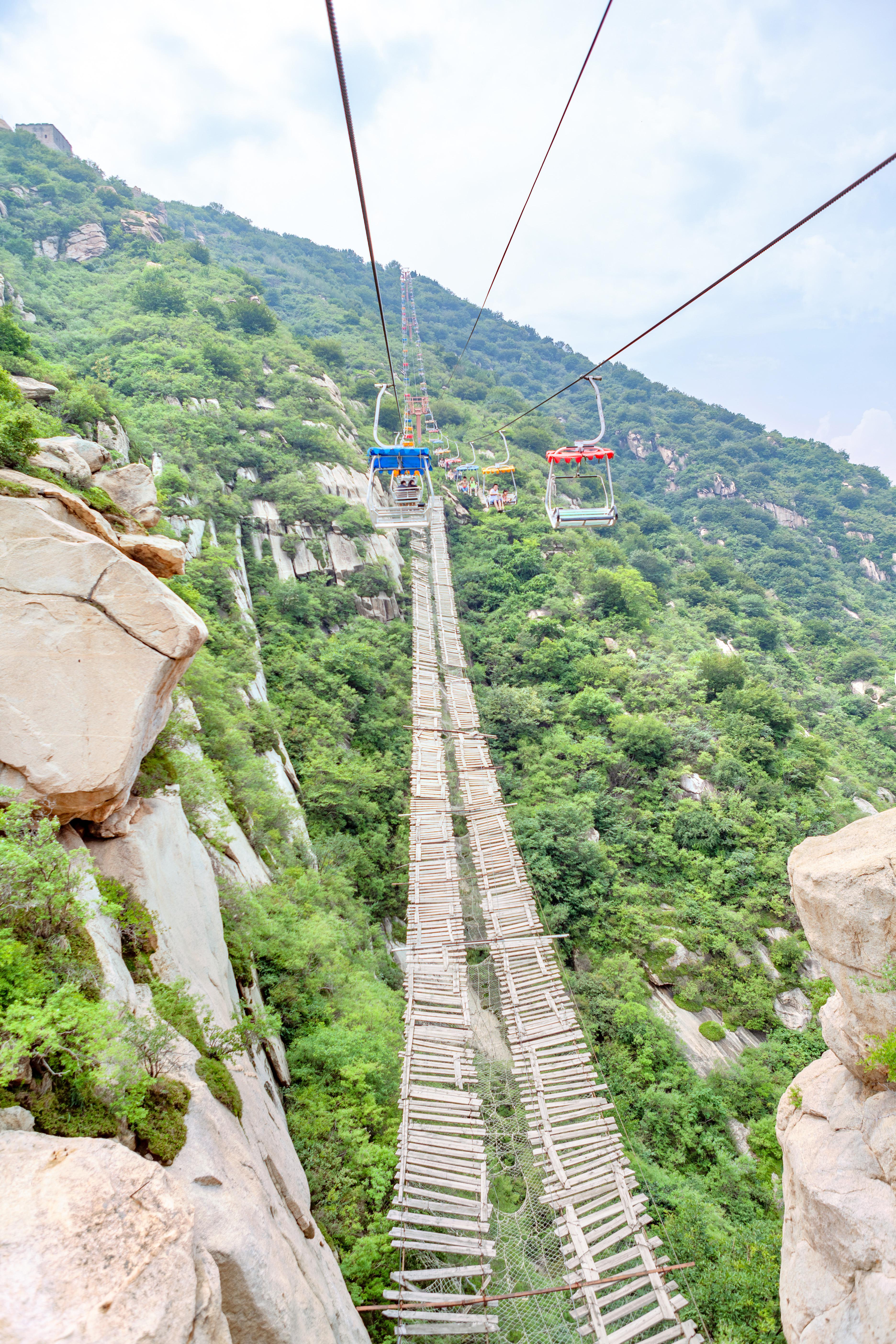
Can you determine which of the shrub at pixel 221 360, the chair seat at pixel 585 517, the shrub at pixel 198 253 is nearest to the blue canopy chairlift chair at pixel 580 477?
the chair seat at pixel 585 517

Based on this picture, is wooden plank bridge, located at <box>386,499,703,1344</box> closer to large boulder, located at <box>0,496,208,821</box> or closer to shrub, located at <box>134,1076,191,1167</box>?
shrub, located at <box>134,1076,191,1167</box>

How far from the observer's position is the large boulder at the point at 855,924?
23.4 feet

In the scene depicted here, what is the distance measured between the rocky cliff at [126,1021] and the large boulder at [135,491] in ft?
8.23

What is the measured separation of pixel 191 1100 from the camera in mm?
5496

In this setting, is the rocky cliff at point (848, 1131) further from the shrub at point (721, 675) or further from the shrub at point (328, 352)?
the shrub at point (328, 352)

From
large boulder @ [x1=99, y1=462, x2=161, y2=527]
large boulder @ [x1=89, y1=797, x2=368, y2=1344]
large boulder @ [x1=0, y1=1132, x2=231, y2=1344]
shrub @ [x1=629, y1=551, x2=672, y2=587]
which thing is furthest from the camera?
shrub @ [x1=629, y1=551, x2=672, y2=587]

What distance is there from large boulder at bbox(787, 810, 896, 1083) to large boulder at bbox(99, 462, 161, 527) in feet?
42.6

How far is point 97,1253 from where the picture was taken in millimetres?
3438

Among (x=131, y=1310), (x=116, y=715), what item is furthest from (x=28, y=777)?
(x=131, y=1310)

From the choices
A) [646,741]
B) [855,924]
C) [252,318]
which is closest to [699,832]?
[646,741]

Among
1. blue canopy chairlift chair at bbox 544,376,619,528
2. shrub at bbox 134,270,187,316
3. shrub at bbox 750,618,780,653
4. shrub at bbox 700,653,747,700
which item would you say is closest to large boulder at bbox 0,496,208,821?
blue canopy chairlift chair at bbox 544,376,619,528

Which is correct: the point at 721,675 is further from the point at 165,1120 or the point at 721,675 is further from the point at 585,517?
the point at 165,1120

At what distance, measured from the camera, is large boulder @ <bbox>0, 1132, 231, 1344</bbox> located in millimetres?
3111

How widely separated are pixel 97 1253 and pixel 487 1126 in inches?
386
